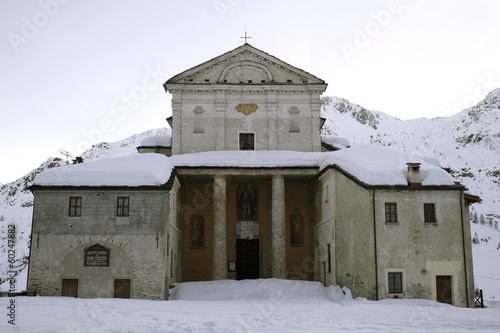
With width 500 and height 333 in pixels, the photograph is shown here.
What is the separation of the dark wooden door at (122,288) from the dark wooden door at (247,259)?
36.4 ft

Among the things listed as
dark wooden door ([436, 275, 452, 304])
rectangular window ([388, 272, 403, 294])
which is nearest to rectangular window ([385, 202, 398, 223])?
rectangular window ([388, 272, 403, 294])

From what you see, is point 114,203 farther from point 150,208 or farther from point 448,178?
point 448,178

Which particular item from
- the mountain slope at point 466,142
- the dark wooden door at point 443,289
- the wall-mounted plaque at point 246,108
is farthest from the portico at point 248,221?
the mountain slope at point 466,142

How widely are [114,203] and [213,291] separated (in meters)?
7.22

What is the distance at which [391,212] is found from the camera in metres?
28.4

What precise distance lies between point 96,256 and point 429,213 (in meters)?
17.0

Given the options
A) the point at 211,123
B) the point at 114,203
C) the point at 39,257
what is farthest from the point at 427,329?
the point at 211,123

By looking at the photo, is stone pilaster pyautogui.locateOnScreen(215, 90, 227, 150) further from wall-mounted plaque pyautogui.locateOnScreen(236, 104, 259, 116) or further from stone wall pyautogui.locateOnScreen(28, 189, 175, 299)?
stone wall pyautogui.locateOnScreen(28, 189, 175, 299)

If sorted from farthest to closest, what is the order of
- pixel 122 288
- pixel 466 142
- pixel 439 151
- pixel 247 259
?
pixel 466 142 → pixel 439 151 → pixel 247 259 → pixel 122 288

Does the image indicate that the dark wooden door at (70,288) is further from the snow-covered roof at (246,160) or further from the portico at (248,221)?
the portico at (248,221)

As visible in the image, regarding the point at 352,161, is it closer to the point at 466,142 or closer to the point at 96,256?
the point at 96,256

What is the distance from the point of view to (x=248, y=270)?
122 ft

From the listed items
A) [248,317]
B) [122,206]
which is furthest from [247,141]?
[248,317]

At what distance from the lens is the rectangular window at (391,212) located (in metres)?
28.3
